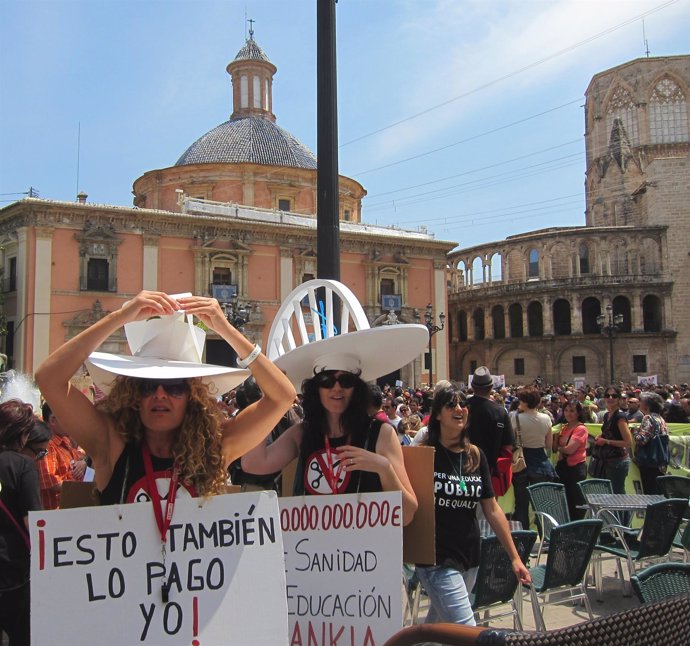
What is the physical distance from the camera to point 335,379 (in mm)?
3111

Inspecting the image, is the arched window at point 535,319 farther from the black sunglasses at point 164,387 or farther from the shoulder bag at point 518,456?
the black sunglasses at point 164,387

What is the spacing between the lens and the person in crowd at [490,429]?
5.74 m

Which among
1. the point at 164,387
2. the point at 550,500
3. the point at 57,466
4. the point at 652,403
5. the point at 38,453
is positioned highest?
the point at 164,387

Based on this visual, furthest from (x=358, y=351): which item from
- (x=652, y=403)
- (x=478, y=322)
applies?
(x=478, y=322)

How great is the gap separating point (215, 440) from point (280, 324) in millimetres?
1456

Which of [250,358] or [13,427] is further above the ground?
[250,358]

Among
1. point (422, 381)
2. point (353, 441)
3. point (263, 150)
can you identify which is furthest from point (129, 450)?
point (263, 150)

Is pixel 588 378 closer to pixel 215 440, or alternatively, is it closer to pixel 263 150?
pixel 263 150

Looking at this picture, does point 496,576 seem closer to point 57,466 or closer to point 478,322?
point 57,466

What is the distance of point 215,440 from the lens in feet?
8.39

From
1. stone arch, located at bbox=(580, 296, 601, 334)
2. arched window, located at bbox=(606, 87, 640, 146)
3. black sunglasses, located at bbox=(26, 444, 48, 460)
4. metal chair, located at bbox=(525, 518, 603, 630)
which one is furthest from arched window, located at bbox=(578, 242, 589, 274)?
black sunglasses, located at bbox=(26, 444, 48, 460)

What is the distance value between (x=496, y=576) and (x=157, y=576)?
9.08 feet

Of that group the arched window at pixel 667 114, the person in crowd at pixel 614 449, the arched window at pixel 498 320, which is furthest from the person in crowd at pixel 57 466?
the arched window at pixel 667 114

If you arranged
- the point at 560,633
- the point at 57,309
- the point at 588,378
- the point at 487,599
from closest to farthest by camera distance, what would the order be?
the point at 560,633
the point at 487,599
the point at 57,309
the point at 588,378
